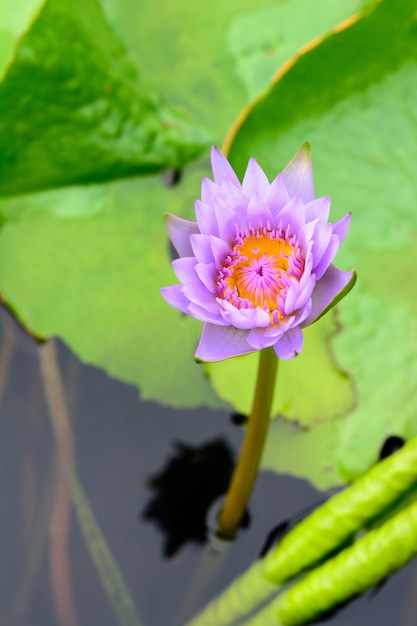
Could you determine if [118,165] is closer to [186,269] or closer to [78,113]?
[78,113]

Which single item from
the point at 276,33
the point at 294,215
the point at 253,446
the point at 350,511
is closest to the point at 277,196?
the point at 294,215

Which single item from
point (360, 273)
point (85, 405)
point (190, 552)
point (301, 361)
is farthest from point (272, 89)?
point (190, 552)

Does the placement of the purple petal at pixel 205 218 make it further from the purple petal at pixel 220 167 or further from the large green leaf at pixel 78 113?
the large green leaf at pixel 78 113

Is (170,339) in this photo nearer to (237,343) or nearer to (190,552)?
(190,552)

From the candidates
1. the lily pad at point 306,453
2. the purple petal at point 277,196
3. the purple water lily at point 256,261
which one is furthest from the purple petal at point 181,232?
the lily pad at point 306,453

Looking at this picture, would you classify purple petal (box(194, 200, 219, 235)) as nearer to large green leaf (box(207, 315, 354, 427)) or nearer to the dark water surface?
large green leaf (box(207, 315, 354, 427))
